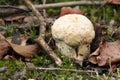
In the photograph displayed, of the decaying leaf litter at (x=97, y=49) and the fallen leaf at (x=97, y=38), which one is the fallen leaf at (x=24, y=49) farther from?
the fallen leaf at (x=97, y=38)

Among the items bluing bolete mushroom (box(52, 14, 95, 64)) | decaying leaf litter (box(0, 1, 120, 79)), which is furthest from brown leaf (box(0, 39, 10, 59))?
bluing bolete mushroom (box(52, 14, 95, 64))

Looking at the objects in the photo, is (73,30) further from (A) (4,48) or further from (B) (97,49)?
(A) (4,48)

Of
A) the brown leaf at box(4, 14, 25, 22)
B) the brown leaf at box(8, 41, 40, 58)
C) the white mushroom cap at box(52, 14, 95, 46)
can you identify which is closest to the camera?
the white mushroom cap at box(52, 14, 95, 46)

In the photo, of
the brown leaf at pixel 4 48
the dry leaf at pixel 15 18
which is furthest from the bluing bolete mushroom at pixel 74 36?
the dry leaf at pixel 15 18

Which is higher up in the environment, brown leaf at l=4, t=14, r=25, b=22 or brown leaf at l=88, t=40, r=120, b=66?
brown leaf at l=4, t=14, r=25, b=22

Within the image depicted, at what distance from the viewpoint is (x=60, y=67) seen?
316cm

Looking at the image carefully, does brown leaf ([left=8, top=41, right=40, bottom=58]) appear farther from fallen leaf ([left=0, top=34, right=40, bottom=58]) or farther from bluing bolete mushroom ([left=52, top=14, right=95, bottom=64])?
bluing bolete mushroom ([left=52, top=14, right=95, bottom=64])

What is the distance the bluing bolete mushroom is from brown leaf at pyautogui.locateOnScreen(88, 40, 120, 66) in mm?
114

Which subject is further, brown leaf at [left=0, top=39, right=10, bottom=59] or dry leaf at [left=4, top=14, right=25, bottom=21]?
dry leaf at [left=4, top=14, right=25, bottom=21]

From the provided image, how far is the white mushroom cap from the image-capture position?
3111 mm

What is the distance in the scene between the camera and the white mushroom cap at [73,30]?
10.2ft

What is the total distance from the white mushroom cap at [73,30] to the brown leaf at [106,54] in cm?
15

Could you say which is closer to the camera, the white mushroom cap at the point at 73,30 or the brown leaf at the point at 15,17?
the white mushroom cap at the point at 73,30

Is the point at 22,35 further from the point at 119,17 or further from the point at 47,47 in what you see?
the point at 119,17
